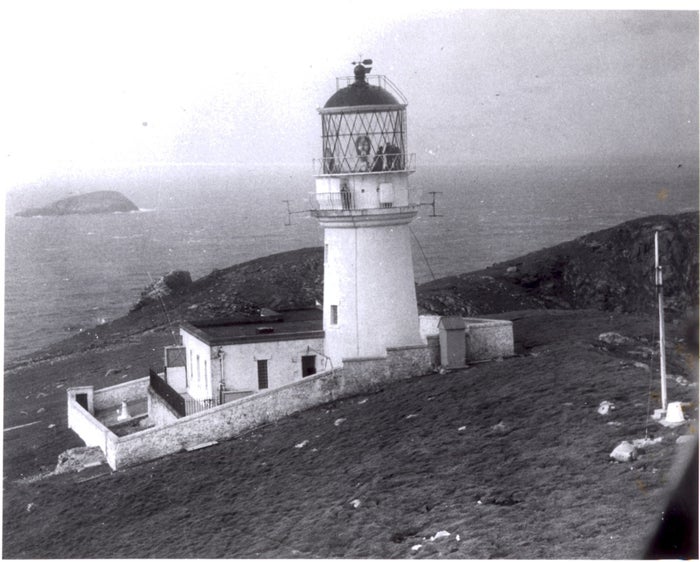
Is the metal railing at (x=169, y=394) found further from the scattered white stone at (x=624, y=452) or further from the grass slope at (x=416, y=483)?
the scattered white stone at (x=624, y=452)

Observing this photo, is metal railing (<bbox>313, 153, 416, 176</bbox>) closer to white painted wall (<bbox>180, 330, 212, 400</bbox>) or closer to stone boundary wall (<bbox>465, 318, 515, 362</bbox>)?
stone boundary wall (<bbox>465, 318, 515, 362</bbox>)

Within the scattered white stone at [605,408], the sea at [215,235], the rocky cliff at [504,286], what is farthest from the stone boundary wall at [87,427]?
the sea at [215,235]

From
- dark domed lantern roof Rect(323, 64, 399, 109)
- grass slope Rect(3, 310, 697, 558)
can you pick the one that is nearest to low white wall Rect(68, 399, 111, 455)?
grass slope Rect(3, 310, 697, 558)

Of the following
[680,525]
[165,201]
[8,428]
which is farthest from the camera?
[165,201]

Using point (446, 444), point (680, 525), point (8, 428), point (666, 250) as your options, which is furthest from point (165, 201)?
point (680, 525)

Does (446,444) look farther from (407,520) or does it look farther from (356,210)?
(356,210)
